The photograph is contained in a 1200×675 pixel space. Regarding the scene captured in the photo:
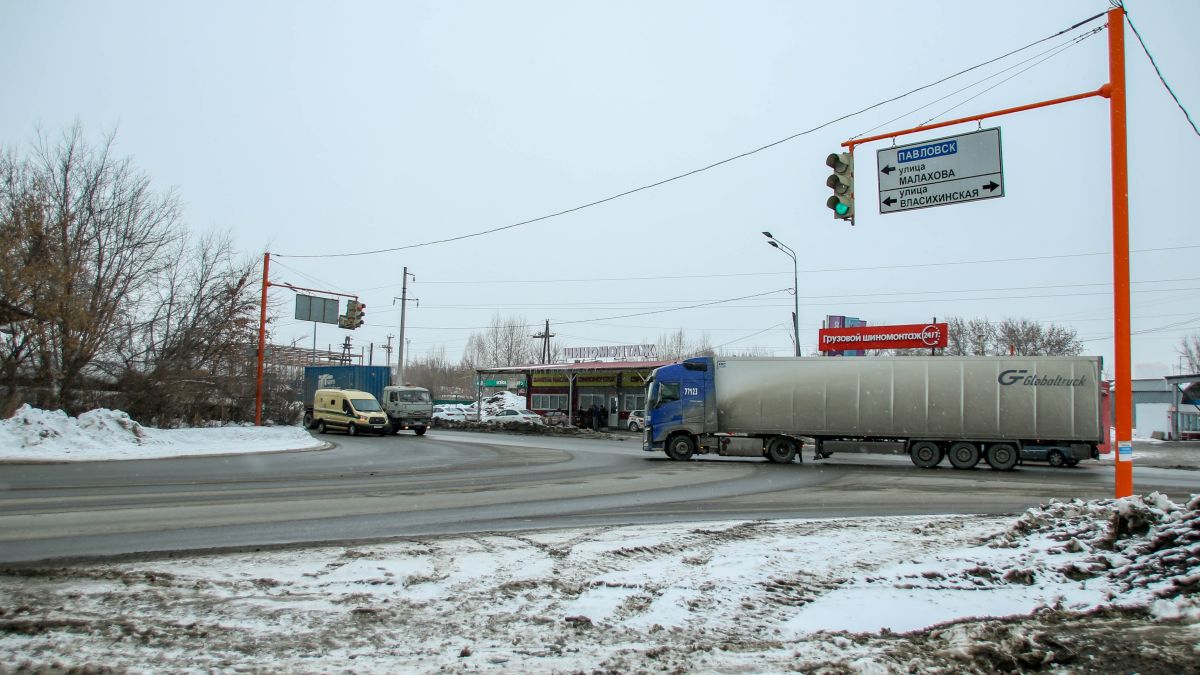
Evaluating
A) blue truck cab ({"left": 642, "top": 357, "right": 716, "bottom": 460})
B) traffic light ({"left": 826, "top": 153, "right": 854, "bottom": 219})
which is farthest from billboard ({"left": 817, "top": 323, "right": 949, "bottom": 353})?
traffic light ({"left": 826, "top": 153, "right": 854, "bottom": 219})

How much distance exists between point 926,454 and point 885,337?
20.9 meters

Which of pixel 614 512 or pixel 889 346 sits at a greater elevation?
pixel 889 346

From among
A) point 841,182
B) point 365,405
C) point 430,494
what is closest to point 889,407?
point 841,182

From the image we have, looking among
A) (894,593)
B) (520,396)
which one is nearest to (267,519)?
(894,593)

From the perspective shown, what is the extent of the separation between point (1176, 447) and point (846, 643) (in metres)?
39.6

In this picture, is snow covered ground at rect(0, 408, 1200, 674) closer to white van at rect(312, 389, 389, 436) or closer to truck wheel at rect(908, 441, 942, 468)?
truck wheel at rect(908, 441, 942, 468)

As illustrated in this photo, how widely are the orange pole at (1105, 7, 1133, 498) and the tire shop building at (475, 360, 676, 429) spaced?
35.2 meters

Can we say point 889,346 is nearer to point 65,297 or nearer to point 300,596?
point 65,297

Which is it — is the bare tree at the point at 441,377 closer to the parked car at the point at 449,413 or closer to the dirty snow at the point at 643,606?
the parked car at the point at 449,413

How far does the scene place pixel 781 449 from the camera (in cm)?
2317

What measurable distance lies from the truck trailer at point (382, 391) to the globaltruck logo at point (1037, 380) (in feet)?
87.8

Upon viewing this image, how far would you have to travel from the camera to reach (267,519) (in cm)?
978

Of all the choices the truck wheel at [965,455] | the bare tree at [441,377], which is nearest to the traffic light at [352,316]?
the truck wheel at [965,455]

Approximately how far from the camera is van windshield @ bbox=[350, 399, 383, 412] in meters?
36.2
